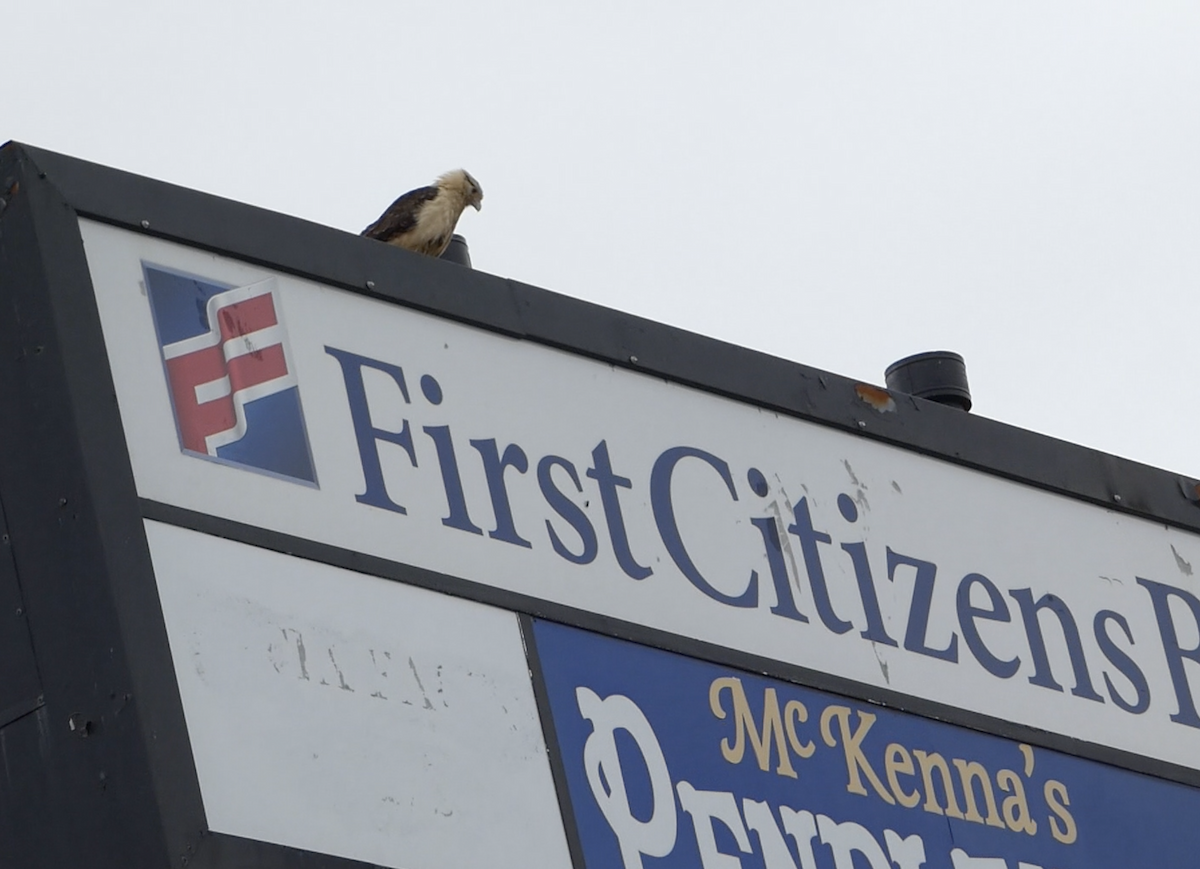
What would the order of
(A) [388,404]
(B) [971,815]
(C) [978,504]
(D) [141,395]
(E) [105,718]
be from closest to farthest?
1. (E) [105,718]
2. (D) [141,395]
3. (A) [388,404]
4. (B) [971,815]
5. (C) [978,504]

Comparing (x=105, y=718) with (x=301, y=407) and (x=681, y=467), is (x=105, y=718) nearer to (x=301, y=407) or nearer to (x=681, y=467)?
(x=301, y=407)

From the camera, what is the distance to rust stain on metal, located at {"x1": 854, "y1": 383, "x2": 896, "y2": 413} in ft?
23.2

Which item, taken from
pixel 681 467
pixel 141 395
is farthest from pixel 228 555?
pixel 681 467

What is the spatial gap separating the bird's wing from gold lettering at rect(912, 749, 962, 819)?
3278mm

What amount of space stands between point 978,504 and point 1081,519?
1.37ft

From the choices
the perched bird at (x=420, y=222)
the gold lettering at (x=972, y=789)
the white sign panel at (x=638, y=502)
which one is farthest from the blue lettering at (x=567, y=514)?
the perched bird at (x=420, y=222)

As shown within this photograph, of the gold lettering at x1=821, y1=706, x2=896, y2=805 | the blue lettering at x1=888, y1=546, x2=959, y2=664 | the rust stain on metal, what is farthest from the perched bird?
the gold lettering at x1=821, y1=706, x2=896, y2=805

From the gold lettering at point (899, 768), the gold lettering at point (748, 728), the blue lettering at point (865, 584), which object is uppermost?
the blue lettering at point (865, 584)

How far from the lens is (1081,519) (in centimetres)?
739

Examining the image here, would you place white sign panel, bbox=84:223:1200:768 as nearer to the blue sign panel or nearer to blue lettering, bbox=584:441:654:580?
blue lettering, bbox=584:441:654:580

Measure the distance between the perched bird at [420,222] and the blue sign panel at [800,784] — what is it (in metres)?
3.03

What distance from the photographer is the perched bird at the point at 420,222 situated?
8938 millimetres

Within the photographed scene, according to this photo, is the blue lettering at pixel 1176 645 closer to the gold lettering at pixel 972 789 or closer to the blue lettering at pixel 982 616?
the blue lettering at pixel 982 616

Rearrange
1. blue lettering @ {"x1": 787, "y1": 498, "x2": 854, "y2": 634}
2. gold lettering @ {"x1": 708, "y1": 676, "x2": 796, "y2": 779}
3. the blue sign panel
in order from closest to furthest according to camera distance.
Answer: the blue sign panel
gold lettering @ {"x1": 708, "y1": 676, "x2": 796, "y2": 779}
blue lettering @ {"x1": 787, "y1": 498, "x2": 854, "y2": 634}
